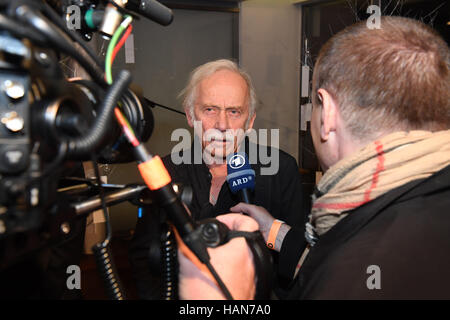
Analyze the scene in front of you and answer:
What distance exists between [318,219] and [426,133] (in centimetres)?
26

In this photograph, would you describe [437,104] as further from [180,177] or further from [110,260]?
[180,177]

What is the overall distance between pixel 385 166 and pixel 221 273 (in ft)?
1.17

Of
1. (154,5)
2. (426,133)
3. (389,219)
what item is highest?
(154,5)

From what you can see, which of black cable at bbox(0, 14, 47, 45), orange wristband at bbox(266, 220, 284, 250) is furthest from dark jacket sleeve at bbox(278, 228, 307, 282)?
black cable at bbox(0, 14, 47, 45)

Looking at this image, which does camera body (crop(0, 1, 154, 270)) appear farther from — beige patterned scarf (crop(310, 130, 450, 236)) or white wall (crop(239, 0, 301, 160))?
white wall (crop(239, 0, 301, 160))

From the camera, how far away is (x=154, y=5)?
0.66 meters

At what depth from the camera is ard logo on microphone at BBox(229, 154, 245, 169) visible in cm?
138

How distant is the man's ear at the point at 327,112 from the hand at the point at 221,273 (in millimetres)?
349

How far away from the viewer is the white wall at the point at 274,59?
3.32 m

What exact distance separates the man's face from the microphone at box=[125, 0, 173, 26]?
0.91 meters

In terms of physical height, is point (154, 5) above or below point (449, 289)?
above

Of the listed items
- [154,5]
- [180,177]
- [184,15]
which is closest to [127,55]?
[184,15]
